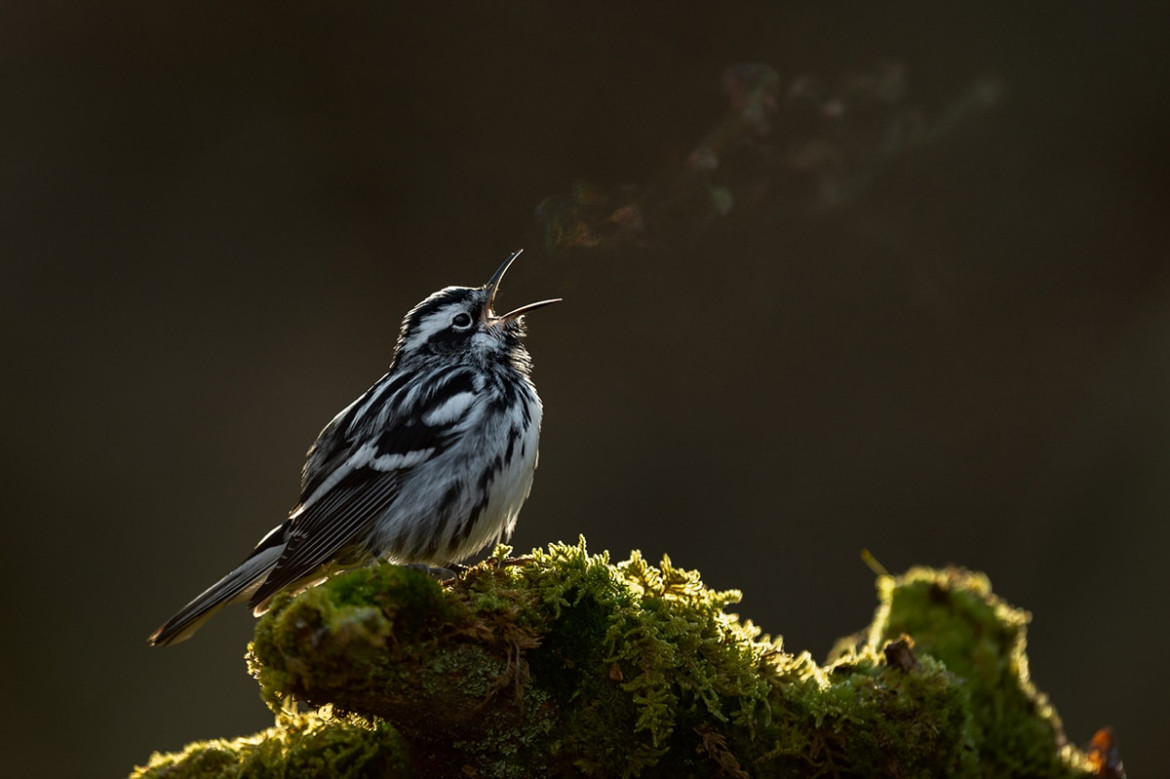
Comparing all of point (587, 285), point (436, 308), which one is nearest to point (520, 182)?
point (587, 285)

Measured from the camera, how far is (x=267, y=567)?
3.91 meters

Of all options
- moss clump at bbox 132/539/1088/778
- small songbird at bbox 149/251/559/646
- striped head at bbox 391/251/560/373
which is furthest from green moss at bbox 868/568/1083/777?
striped head at bbox 391/251/560/373

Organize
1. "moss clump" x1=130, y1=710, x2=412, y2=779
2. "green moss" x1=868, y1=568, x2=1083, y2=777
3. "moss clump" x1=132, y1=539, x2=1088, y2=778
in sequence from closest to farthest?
"moss clump" x1=132, y1=539, x2=1088, y2=778 → "moss clump" x1=130, y1=710, x2=412, y2=779 → "green moss" x1=868, y1=568, x2=1083, y2=777

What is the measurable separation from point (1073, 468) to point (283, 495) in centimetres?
853

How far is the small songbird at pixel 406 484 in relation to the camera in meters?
3.75

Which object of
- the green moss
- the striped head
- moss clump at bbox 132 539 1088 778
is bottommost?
moss clump at bbox 132 539 1088 778

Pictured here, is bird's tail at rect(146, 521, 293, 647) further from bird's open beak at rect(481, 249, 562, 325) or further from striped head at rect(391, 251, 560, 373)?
bird's open beak at rect(481, 249, 562, 325)

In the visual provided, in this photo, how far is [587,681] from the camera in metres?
2.77

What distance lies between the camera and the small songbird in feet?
12.3

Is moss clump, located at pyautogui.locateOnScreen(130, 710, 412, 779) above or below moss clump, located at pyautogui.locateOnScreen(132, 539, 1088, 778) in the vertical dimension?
below

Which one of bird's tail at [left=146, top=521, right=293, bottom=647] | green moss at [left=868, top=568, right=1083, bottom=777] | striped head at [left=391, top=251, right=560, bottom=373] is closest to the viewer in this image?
green moss at [left=868, top=568, right=1083, bottom=777]

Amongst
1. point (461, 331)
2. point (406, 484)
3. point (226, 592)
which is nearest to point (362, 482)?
point (406, 484)

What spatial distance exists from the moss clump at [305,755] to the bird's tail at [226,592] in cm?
57

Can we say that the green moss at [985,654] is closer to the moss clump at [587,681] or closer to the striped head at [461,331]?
the moss clump at [587,681]
